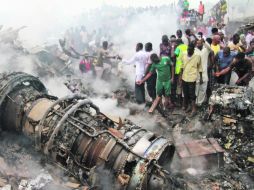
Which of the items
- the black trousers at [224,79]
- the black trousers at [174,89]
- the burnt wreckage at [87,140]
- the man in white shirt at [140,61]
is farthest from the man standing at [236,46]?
the burnt wreckage at [87,140]

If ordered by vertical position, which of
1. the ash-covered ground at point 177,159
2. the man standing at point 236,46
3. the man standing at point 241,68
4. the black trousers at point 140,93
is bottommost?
the ash-covered ground at point 177,159

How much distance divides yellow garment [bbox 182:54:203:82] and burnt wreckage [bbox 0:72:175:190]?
263cm

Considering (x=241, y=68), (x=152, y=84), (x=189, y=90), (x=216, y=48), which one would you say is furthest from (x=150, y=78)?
(x=241, y=68)

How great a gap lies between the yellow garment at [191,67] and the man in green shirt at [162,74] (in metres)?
0.35

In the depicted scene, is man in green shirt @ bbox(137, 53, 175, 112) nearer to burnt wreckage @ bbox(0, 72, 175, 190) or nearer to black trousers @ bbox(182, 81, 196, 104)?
black trousers @ bbox(182, 81, 196, 104)

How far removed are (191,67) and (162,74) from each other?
2.29 ft

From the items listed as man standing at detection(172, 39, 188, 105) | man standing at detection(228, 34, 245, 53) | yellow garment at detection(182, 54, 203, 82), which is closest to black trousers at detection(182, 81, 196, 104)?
yellow garment at detection(182, 54, 203, 82)

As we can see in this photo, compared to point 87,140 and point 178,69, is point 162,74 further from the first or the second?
point 87,140

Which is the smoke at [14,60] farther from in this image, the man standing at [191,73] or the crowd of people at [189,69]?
the man standing at [191,73]

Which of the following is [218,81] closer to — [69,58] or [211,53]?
[211,53]

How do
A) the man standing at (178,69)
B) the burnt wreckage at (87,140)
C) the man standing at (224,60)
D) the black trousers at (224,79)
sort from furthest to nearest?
the black trousers at (224,79) → the man standing at (178,69) → the man standing at (224,60) → the burnt wreckage at (87,140)

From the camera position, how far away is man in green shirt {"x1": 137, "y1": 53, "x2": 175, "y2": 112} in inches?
327

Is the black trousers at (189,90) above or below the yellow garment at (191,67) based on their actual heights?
below

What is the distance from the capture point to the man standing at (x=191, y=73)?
8.06m
